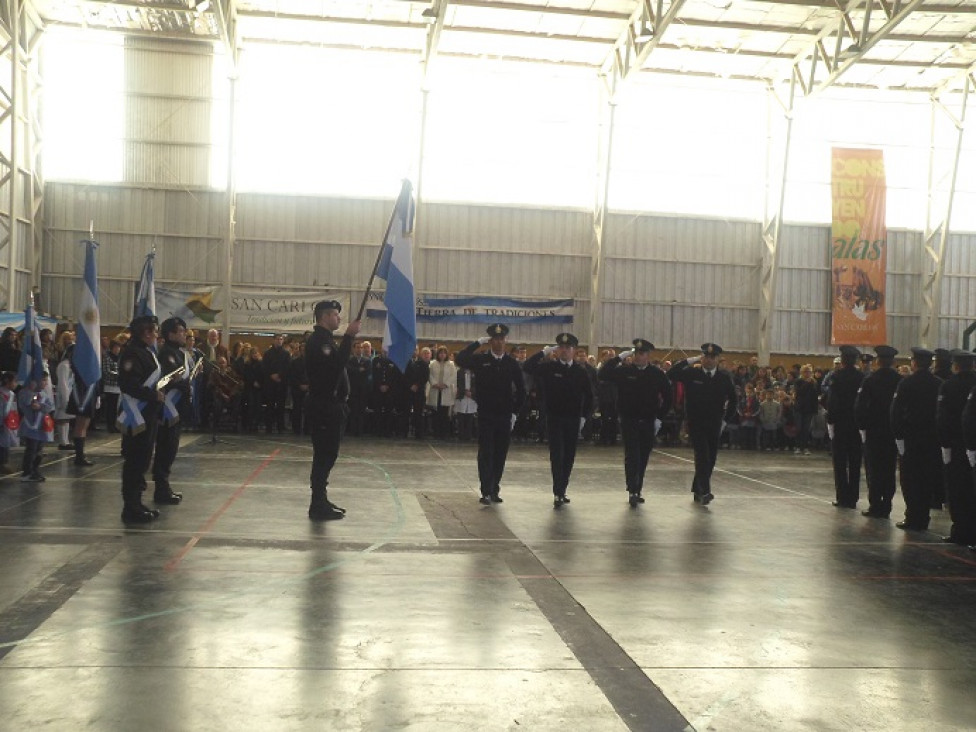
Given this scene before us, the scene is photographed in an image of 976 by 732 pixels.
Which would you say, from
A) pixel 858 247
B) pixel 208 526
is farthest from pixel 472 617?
pixel 858 247

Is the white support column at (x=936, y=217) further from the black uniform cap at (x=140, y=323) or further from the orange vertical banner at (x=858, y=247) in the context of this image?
the black uniform cap at (x=140, y=323)

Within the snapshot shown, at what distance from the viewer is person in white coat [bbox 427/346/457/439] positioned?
69.5 ft

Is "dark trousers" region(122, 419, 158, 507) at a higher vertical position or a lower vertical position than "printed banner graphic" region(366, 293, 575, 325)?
lower

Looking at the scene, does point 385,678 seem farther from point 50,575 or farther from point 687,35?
point 687,35

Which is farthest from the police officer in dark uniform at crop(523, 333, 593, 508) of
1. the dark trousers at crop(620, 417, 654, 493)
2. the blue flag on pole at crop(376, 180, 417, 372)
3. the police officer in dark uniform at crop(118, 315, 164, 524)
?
the police officer in dark uniform at crop(118, 315, 164, 524)

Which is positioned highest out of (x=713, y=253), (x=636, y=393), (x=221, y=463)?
(x=713, y=253)

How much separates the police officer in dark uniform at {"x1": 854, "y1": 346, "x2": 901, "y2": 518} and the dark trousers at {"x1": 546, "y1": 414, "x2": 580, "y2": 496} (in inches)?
124

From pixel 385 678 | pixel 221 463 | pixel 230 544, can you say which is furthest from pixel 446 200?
pixel 385 678

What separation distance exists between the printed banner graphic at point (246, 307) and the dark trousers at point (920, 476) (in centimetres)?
1882

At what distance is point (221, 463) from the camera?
14453 millimetres

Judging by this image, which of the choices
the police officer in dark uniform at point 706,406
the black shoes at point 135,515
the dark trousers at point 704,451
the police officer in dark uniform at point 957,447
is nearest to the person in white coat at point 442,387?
the police officer in dark uniform at point 706,406

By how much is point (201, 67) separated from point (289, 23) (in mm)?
2726

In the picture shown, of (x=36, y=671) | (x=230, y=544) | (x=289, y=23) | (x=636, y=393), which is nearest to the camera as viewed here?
(x=36, y=671)

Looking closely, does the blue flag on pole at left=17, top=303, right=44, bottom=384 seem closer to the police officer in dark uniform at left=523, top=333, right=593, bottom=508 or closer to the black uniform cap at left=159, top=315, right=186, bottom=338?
the black uniform cap at left=159, top=315, right=186, bottom=338
